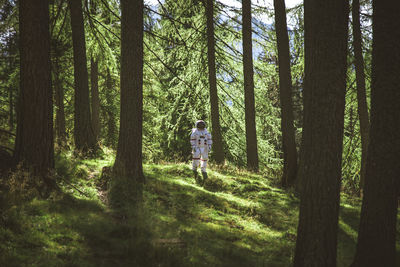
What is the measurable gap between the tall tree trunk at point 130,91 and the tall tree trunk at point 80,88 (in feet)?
9.41

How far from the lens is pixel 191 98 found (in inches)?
662

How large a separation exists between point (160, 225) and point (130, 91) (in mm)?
3688

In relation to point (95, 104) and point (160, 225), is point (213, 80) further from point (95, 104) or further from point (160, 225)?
point (160, 225)

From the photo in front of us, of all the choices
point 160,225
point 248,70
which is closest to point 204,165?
point 160,225

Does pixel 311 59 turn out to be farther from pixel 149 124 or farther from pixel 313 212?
pixel 149 124

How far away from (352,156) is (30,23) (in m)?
13.3

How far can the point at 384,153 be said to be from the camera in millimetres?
5156

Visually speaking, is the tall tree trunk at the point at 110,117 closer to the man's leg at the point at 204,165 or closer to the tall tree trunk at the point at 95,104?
the tall tree trunk at the point at 95,104

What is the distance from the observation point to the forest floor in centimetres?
457

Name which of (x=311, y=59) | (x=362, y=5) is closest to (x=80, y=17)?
(x=311, y=59)

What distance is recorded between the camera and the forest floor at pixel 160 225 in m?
4.57

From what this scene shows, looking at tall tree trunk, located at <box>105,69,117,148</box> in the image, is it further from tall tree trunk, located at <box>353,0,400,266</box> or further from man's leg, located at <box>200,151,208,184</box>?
tall tree trunk, located at <box>353,0,400,266</box>

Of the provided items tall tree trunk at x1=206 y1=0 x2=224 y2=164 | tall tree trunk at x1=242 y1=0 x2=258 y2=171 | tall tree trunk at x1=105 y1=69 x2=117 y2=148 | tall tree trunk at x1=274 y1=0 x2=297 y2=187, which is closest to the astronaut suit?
tall tree trunk at x1=206 y1=0 x2=224 y2=164

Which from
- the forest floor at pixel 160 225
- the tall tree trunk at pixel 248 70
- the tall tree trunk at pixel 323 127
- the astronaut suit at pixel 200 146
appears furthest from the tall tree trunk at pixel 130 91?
the tall tree trunk at pixel 248 70
